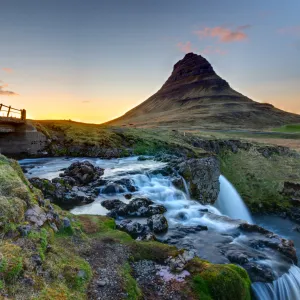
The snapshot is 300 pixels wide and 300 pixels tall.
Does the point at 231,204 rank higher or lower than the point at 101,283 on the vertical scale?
lower

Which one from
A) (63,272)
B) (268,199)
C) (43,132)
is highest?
(43,132)

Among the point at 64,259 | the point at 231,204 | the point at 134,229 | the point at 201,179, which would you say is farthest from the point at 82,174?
the point at 231,204

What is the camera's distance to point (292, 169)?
46.2m

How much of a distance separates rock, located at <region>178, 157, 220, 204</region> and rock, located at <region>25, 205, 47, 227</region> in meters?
19.0

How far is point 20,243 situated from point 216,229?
12.1m

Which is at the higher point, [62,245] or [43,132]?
[43,132]

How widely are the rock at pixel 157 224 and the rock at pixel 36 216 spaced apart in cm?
650

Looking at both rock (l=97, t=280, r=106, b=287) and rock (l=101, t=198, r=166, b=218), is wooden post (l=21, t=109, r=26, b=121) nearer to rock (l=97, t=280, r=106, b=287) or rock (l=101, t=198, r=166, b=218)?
rock (l=101, t=198, r=166, b=218)

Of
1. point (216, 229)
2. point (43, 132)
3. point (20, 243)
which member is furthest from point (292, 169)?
point (20, 243)

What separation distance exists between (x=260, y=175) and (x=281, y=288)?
107 ft

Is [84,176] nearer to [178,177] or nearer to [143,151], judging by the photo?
[178,177]

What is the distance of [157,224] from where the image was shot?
15.5 metres

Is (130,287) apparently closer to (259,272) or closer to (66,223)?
(66,223)

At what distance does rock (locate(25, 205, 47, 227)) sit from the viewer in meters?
10.1
